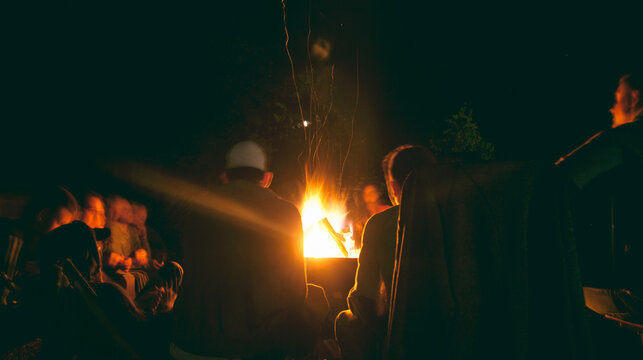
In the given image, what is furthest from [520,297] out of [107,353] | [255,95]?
[255,95]

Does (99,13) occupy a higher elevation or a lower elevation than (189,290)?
higher

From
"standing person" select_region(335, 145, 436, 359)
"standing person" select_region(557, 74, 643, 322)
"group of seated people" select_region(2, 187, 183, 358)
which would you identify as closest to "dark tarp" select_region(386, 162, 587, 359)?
"standing person" select_region(557, 74, 643, 322)

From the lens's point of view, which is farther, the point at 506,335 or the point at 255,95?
the point at 255,95

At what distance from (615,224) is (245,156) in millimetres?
2472

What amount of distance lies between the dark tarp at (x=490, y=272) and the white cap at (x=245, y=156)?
1.70m

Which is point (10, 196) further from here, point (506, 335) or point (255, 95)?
point (506, 335)

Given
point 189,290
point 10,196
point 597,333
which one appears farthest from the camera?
point 10,196

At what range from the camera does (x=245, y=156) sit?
2.73 m

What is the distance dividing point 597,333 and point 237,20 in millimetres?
9022

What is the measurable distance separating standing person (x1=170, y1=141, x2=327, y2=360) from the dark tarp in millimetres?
1280

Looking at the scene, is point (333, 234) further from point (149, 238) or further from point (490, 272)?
point (149, 238)

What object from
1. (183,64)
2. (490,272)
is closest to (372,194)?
(183,64)

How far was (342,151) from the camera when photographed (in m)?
11.4

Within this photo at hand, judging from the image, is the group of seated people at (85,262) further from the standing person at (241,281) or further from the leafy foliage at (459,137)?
the leafy foliage at (459,137)
